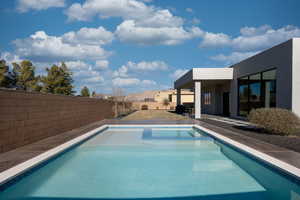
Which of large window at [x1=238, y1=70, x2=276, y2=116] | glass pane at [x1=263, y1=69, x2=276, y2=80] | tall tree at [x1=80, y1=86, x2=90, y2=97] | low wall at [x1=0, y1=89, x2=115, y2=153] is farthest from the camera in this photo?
tall tree at [x1=80, y1=86, x2=90, y2=97]

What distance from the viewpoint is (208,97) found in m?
23.9

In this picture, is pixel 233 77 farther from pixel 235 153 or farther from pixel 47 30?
pixel 47 30

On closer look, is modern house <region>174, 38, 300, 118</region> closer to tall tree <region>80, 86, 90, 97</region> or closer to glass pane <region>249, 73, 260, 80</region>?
glass pane <region>249, 73, 260, 80</region>

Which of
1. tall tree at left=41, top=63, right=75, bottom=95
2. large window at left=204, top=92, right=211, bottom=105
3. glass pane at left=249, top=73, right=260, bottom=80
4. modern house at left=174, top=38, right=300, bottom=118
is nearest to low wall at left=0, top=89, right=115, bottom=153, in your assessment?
modern house at left=174, top=38, right=300, bottom=118

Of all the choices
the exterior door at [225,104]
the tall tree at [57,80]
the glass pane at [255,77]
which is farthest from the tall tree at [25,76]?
the glass pane at [255,77]

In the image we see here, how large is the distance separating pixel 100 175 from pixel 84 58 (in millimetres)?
26988

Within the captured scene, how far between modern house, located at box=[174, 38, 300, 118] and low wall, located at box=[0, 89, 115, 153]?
8.89m

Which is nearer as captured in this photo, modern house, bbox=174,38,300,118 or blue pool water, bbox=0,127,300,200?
blue pool water, bbox=0,127,300,200

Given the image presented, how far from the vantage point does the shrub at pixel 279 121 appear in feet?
26.3

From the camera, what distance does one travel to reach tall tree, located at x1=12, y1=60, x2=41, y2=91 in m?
30.1

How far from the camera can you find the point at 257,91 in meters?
13.0

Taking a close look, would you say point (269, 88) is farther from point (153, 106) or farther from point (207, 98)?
point (153, 106)

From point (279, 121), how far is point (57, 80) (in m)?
29.2

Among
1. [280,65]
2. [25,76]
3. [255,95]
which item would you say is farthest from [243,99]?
[25,76]
